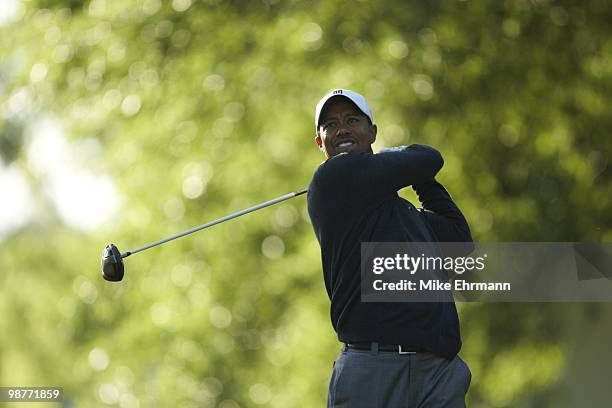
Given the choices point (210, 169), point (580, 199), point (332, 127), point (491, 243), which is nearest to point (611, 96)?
point (580, 199)

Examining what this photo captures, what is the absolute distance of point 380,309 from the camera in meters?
2.96

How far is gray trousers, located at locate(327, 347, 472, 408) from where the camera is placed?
9.71 ft

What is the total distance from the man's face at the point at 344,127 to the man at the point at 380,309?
7 cm

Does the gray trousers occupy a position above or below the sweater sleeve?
below

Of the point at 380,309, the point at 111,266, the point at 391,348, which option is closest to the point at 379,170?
the point at 380,309

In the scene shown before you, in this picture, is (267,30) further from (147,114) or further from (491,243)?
(491,243)

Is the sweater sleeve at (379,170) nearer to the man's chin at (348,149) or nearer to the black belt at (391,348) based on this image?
the man's chin at (348,149)

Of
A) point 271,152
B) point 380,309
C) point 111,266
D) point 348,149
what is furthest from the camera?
point 271,152

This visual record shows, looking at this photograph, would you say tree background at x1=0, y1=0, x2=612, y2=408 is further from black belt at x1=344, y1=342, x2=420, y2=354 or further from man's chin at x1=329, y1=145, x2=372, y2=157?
black belt at x1=344, y1=342, x2=420, y2=354

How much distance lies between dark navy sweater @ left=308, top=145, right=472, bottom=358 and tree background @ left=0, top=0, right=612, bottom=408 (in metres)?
4.35

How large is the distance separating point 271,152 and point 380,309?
545 centimetres

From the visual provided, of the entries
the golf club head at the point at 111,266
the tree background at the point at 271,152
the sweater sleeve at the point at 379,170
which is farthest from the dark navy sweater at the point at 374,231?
the tree background at the point at 271,152

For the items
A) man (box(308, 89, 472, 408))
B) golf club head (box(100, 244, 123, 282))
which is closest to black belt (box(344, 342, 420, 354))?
man (box(308, 89, 472, 408))

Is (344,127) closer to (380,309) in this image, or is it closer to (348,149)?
(348,149)
